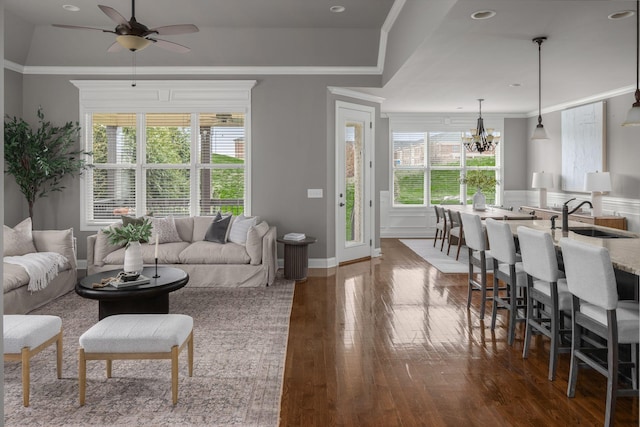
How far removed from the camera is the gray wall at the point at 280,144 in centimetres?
689

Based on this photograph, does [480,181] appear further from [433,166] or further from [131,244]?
[131,244]

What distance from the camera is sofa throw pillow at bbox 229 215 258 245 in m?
6.09

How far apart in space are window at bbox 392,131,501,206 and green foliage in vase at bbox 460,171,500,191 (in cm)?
12

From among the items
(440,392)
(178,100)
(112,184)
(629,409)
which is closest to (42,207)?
(112,184)

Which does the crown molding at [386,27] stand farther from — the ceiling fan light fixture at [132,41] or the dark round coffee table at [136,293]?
the dark round coffee table at [136,293]

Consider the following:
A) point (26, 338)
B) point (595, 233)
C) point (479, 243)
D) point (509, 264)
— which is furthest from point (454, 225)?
point (26, 338)

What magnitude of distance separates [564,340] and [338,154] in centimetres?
428

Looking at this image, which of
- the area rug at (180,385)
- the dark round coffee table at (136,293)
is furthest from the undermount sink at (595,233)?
the dark round coffee table at (136,293)

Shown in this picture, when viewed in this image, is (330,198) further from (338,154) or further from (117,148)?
(117,148)

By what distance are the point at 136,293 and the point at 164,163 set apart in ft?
11.9

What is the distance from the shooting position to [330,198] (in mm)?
7059

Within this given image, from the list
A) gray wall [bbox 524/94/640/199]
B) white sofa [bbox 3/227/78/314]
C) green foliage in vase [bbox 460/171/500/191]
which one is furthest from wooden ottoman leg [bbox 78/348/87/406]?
green foliage in vase [bbox 460/171/500/191]

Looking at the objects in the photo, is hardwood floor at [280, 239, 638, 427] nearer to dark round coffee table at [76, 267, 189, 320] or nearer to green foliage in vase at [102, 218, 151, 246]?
dark round coffee table at [76, 267, 189, 320]

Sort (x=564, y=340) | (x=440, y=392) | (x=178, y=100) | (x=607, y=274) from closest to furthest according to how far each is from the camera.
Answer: (x=607, y=274)
(x=440, y=392)
(x=564, y=340)
(x=178, y=100)
